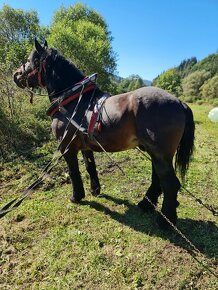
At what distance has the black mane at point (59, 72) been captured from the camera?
4.85 metres

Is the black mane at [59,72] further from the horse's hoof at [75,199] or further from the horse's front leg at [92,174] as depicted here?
the horse's hoof at [75,199]

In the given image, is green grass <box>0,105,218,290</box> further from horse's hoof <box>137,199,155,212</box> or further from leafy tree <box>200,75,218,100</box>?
leafy tree <box>200,75,218,100</box>

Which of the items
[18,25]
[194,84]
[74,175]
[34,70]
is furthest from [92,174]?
[194,84]

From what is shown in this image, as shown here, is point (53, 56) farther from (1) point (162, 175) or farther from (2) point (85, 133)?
(1) point (162, 175)

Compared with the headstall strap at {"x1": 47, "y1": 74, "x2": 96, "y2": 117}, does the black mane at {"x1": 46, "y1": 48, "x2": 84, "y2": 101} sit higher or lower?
higher

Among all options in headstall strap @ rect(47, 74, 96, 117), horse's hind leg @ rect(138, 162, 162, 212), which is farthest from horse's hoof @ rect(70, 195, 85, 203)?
headstall strap @ rect(47, 74, 96, 117)

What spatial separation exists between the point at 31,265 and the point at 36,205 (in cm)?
158

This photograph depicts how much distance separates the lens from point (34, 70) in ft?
16.7

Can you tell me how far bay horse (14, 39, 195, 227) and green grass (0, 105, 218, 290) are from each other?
1.32 ft

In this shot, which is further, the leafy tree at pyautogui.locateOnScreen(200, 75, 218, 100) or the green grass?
the leafy tree at pyautogui.locateOnScreen(200, 75, 218, 100)

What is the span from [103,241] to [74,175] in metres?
1.42

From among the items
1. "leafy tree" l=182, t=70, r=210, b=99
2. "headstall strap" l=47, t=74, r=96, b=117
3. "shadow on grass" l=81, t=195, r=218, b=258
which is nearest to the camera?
"shadow on grass" l=81, t=195, r=218, b=258

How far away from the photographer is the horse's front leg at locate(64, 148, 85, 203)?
487 cm

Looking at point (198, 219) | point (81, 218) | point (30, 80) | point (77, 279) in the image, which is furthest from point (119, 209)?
point (30, 80)
